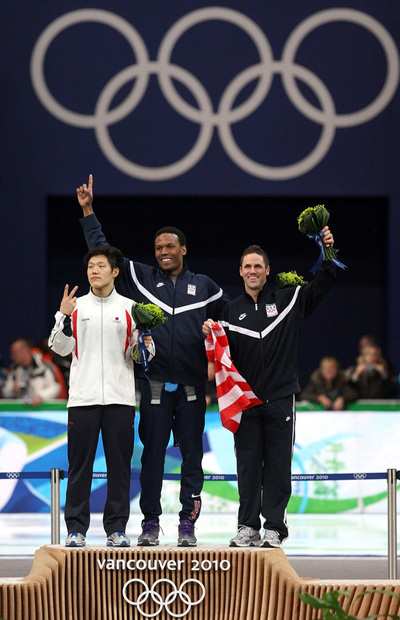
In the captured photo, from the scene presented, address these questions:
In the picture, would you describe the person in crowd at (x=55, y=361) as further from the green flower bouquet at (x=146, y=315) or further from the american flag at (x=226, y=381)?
the green flower bouquet at (x=146, y=315)

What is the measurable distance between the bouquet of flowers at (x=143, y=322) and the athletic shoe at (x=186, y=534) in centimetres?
110

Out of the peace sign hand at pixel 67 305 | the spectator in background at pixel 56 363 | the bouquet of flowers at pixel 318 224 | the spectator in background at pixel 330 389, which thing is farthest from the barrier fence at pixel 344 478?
the spectator in background at pixel 56 363

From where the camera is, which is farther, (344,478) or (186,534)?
(344,478)

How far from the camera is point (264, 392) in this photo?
29.6 ft

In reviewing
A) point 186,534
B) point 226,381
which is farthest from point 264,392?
point 186,534

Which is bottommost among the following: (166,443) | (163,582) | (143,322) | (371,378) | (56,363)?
(163,582)

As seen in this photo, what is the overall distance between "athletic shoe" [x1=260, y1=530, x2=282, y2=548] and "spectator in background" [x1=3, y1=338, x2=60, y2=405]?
640 cm

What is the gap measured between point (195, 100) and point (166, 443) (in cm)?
1040

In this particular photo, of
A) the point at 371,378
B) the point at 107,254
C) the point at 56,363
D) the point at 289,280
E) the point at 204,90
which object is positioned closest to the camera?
the point at 107,254

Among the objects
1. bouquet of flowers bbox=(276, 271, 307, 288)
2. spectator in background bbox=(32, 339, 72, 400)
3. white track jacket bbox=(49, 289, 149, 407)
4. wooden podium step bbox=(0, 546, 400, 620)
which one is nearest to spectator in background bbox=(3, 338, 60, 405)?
spectator in background bbox=(32, 339, 72, 400)

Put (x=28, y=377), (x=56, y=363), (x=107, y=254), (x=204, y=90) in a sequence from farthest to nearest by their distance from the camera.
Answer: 1. (x=204, y=90)
2. (x=56, y=363)
3. (x=28, y=377)
4. (x=107, y=254)

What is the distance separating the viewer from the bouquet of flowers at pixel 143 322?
869 cm

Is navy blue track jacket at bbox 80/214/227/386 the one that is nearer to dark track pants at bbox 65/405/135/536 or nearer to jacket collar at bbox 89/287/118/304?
jacket collar at bbox 89/287/118/304

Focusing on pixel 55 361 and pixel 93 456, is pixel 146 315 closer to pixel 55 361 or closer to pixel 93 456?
pixel 93 456
